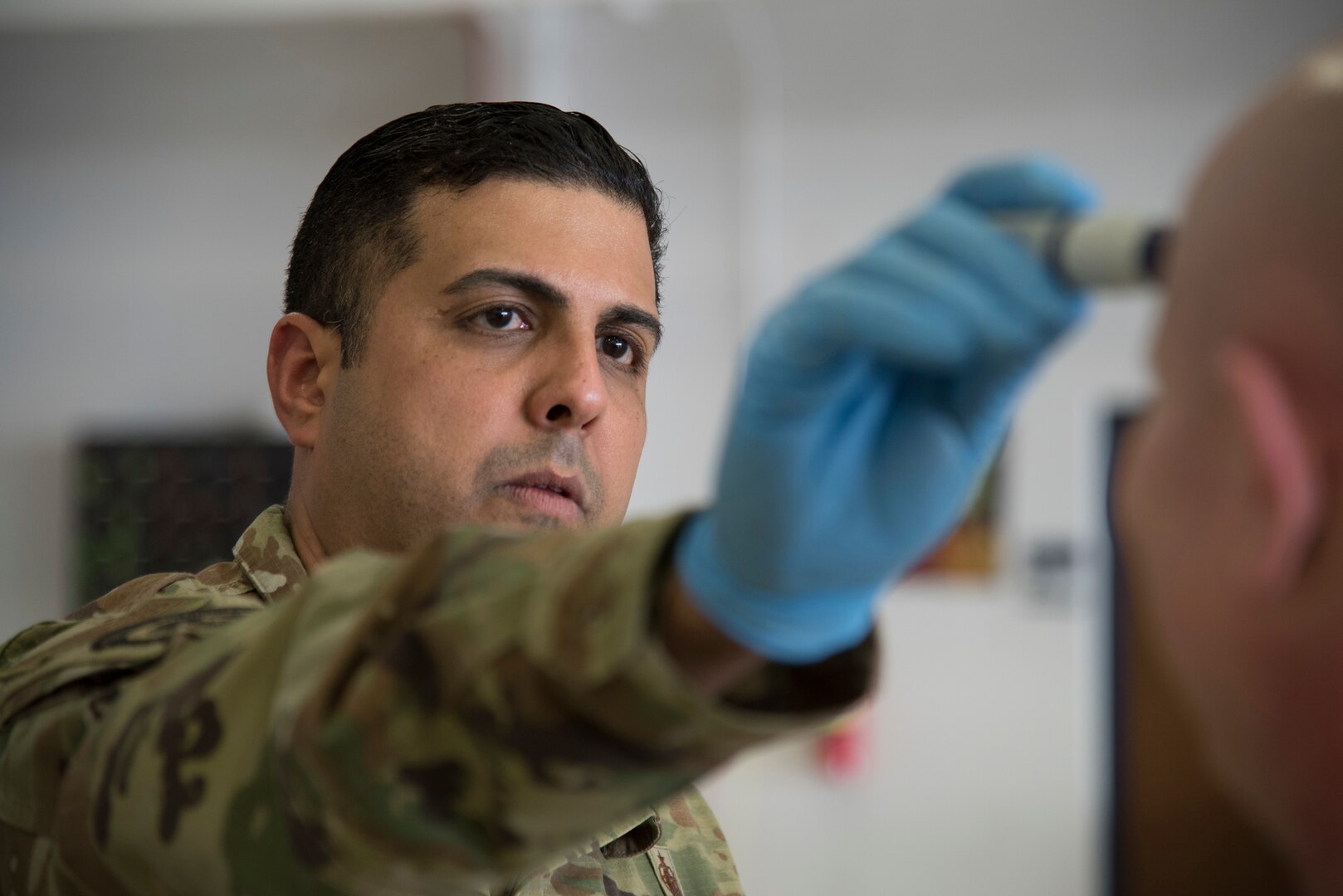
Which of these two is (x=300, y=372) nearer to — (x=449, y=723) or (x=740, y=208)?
(x=449, y=723)

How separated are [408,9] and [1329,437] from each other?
11.0ft

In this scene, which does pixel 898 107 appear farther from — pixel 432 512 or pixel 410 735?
pixel 410 735

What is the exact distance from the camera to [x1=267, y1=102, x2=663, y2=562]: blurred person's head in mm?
1070

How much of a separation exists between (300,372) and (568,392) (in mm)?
316

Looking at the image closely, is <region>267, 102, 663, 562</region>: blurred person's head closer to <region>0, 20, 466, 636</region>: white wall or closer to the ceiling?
the ceiling

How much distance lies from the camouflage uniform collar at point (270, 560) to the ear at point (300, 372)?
13 cm

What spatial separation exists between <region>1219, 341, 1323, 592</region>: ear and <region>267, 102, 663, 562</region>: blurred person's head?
2.25 feet

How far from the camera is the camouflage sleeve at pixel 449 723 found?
518 millimetres

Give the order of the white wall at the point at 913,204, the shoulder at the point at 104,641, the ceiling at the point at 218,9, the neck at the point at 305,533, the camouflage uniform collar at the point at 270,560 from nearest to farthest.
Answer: the shoulder at the point at 104,641 < the camouflage uniform collar at the point at 270,560 < the neck at the point at 305,533 < the white wall at the point at 913,204 < the ceiling at the point at 218,9

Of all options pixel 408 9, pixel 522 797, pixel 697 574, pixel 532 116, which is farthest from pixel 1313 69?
pixel 408 9

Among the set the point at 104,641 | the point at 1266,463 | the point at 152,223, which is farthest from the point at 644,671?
the point at 152,223

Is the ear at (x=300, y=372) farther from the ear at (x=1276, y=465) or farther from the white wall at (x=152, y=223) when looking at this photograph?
the white wall at (x=152, y=223)

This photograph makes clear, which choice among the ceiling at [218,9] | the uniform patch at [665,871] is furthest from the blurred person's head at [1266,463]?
the ceiling at [218,9]

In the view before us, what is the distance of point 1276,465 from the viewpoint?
0.43 m
